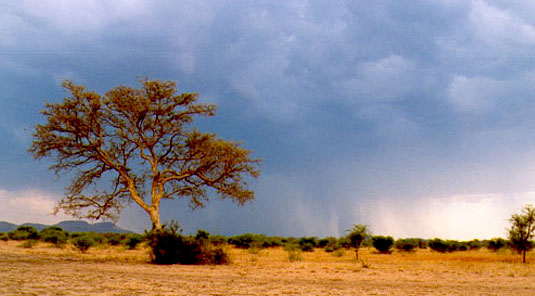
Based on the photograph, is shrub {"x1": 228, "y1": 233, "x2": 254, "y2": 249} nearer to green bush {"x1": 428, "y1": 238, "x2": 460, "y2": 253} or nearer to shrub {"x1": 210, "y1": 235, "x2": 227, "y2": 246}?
shrub {"x1": 210, "y1": 235, "x2": 227, "y2": 246}

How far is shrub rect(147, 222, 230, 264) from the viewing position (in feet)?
75.8

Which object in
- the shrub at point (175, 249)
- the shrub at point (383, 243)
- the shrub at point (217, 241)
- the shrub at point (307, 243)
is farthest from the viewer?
the shrub at point (307, 243)

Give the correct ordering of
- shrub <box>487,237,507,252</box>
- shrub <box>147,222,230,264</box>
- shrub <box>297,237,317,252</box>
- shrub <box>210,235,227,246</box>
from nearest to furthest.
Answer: shrub <box>147,222,230,264</box>, shrub <box>210,235,227,246</box>, shrub <box>297,237,317,252</box>, shrub <box>487,237,507,252</box>

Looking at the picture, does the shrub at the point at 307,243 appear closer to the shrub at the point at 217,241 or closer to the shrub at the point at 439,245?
the shrub at the point at 217,241

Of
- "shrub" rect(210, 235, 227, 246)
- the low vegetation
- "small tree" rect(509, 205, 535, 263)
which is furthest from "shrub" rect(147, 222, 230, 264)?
"small tree" rect(509, 205, 535, 263)

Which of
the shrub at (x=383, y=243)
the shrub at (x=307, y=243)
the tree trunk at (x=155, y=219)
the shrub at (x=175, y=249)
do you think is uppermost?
the tree trunk at (x=155, y=219)

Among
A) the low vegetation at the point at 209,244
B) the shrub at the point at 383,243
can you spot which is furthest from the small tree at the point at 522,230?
the shrub at the point at 383,243

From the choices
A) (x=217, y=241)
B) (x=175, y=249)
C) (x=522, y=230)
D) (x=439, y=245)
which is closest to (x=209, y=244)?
(x=175, y=249)

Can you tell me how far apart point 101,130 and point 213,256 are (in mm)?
10238

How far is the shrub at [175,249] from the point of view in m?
23.1

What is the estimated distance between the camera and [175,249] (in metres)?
23.2

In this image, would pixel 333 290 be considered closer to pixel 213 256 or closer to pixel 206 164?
pixel 213 256

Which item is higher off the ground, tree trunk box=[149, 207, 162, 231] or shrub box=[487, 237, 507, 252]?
tree trunk box=[149, 207, 162, 231]

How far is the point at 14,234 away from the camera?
56125 mm
